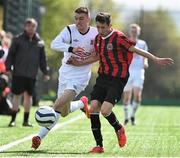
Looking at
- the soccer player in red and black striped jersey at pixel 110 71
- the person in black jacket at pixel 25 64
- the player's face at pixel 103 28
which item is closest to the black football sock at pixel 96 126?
the soccer player in red and black striped jersey at pixel 110 71

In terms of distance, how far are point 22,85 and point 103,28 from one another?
585 centimetres

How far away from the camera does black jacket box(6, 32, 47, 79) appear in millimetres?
16438

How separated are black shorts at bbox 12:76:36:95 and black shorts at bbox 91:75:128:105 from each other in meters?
5.52

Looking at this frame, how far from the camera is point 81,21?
11.3m

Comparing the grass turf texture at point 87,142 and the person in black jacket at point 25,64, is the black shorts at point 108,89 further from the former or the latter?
the person in black jacket at point 25,64

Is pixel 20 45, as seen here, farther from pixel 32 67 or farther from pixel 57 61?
pixel 57 61

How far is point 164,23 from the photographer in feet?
216

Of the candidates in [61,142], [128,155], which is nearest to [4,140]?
[61,142]

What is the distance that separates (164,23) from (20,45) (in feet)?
165

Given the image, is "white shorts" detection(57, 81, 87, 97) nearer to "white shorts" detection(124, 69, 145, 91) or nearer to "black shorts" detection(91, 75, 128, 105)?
"black shorts" detection(91, 75, 128, 105)

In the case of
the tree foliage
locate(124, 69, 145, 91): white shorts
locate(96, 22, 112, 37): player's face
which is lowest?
the tree foliage

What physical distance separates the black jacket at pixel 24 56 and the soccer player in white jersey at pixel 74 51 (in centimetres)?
483

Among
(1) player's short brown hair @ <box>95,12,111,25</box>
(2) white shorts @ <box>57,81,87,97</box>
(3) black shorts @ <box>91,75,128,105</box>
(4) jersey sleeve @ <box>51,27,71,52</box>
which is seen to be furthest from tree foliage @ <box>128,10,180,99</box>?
(1) player's short brown hair @ <box>95,12,111,25</box>

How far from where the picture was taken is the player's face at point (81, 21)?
441 inches
